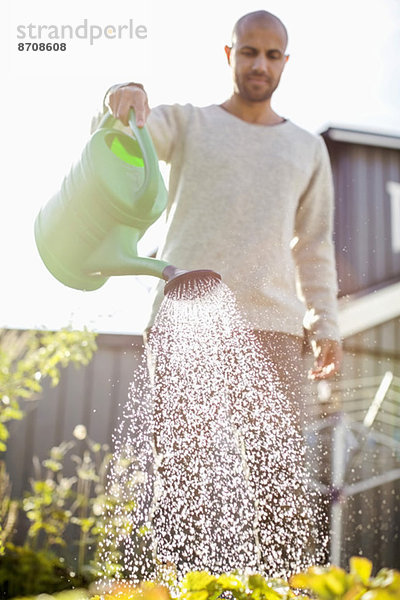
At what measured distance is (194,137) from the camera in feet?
5.35

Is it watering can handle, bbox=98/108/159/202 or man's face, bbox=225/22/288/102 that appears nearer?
watering can handle, bbox=98/108/159/202

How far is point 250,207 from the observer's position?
1.59 meters

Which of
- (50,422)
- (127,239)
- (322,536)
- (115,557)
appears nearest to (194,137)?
(127,239)

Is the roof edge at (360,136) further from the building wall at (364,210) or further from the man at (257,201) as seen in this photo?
the man at (257,201)

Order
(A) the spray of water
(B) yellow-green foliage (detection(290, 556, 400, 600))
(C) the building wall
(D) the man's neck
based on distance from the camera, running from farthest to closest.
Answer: (C) the building wall, (D) the man's neck, (A) the spray of water, (B) yellow-green foliage (detection(290, 556, 400, 600))

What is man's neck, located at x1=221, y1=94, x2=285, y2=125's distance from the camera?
172 cm

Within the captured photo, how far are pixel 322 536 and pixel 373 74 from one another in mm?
1816

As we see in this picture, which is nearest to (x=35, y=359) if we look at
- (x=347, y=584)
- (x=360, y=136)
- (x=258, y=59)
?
(x=258, y=59)

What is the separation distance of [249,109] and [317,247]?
1.36 ft

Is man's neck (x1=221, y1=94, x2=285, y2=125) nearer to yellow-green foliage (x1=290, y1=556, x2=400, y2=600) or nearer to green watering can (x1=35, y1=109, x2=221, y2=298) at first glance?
green watering can (x1=35, y1=109, x2=221, y2=298)

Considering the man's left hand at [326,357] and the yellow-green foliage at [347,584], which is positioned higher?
the man's left hand at [326,357]

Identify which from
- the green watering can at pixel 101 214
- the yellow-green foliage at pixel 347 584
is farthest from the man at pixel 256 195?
the yellow-green foliage at pixel 347 584
